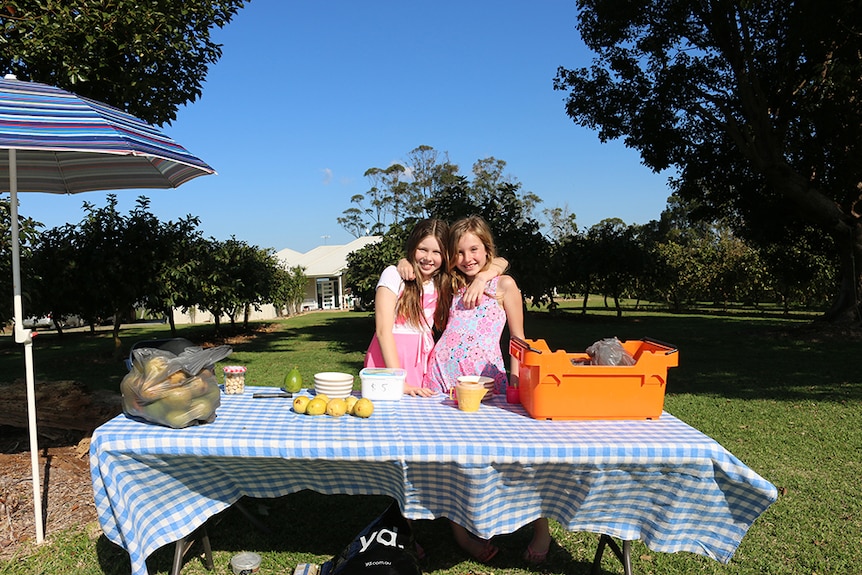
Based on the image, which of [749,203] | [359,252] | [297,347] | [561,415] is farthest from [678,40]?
[561,415]

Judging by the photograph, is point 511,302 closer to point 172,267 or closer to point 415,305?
point 415,305

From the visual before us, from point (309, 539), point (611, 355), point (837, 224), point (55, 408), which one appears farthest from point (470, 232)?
point (837, 224)

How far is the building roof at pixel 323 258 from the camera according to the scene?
1503 inches

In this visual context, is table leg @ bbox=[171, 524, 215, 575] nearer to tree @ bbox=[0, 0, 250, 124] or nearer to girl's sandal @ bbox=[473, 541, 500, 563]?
girl's sandal @ bbox=[473, 541, 500, 563]

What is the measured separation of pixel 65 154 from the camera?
3859mm

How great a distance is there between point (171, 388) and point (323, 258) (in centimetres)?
4045

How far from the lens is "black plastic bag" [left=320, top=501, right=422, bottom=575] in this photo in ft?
8.27

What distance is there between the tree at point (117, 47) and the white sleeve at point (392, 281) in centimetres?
447

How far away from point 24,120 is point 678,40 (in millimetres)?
15524

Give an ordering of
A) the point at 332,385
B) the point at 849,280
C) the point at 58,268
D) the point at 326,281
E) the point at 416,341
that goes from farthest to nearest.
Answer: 1. the point at 326,281
2. the point at 849,280
3. the point at 58,268
4. the point at 416,341
5. the point at 332,385

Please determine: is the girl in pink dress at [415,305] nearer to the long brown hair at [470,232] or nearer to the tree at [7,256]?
the long brown hair at [470,232]

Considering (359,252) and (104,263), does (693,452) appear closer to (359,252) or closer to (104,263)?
(104,263)

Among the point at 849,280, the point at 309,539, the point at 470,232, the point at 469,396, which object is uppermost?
the point at 470,232

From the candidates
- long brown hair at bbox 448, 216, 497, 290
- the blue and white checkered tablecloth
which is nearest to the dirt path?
the blue and white checkered tablecloth
